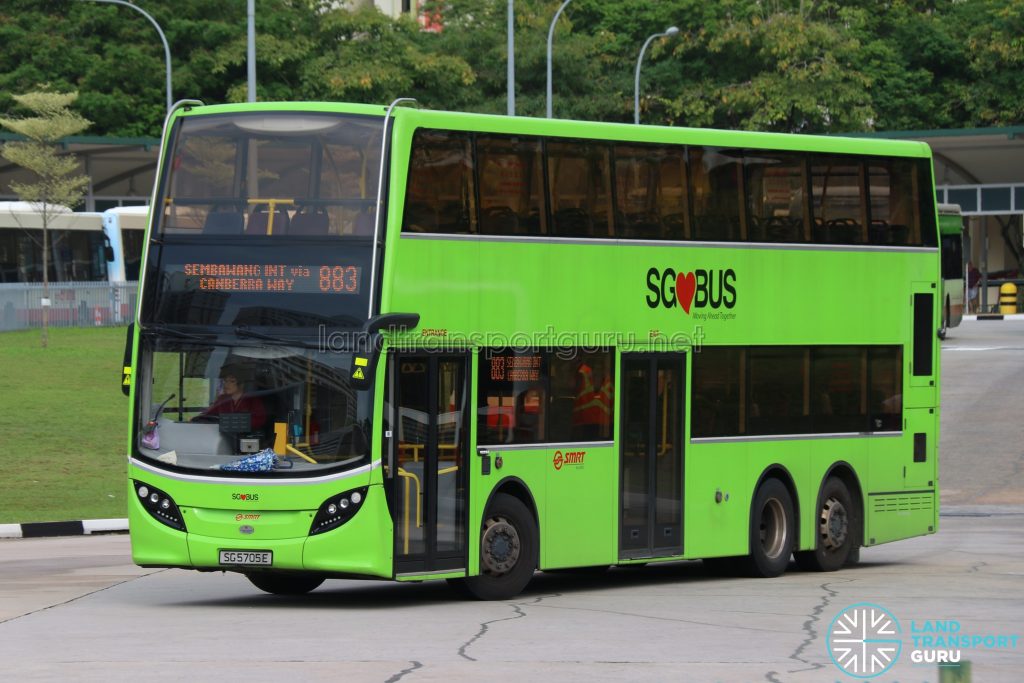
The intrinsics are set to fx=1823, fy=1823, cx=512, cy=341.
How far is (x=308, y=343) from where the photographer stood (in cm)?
1393

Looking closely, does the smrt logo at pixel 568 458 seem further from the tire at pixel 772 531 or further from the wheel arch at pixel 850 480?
the wheel arch at pixel 850 480

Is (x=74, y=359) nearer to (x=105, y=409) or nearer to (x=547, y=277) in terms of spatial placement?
(x=105, y=409)

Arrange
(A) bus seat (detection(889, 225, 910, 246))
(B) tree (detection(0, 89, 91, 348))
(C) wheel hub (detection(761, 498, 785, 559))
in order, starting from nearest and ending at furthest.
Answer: (C) wheel hub (detection(761, 498, 785, 559)) < (A) bus seat (detection(889, 225, 910, 246)) < (B) tree (detection(0, 89, 91, 348))

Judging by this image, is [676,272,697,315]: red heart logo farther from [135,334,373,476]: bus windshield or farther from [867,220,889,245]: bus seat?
[135,334,373,476]: bus windshield

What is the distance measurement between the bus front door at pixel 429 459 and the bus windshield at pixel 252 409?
40 cm

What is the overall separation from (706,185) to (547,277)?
2308mm

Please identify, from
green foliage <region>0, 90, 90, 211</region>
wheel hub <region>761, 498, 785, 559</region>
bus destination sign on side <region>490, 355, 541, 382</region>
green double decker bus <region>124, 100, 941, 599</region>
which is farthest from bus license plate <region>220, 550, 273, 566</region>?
green foliage <region>0, 90, 90, 211</region>

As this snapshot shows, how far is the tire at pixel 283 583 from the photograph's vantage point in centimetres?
→ 1573

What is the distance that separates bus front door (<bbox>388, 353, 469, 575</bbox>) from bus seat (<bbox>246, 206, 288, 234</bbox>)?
1323 mm

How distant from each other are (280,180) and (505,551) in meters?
3.55

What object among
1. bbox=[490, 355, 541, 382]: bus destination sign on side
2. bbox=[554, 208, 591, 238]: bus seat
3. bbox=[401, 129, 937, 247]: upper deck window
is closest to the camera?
bbox=[401, 129, 937, 247]: upper deck window

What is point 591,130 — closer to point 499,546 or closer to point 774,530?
point 499,546

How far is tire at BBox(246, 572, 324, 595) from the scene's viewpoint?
51.6 ft

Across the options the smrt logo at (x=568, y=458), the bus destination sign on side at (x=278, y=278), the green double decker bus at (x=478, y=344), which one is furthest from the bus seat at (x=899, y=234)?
the bus destination sign on side at (x=278, y=278)
